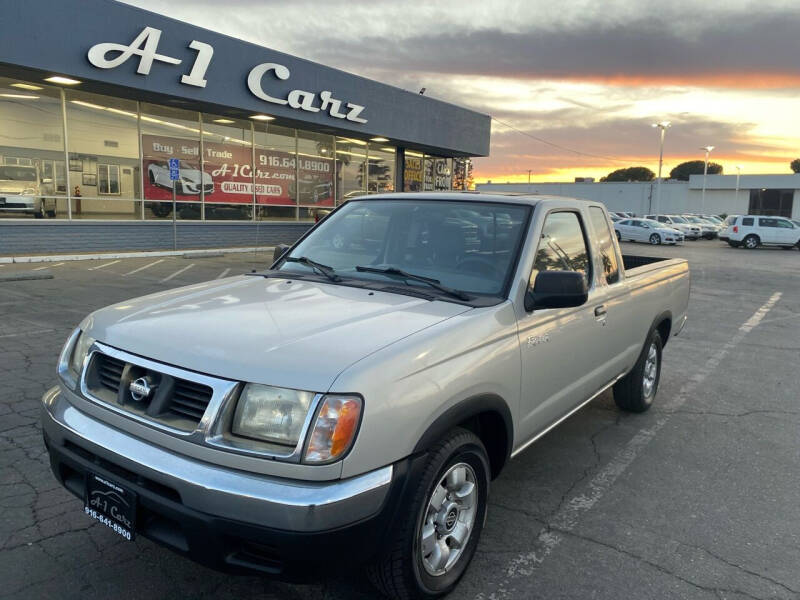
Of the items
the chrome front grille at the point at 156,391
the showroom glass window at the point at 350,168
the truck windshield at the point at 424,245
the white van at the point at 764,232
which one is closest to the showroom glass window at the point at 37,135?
the showroom glass window at the point at 350,168

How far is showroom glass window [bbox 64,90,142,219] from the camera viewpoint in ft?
52.6

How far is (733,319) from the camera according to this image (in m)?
10.4

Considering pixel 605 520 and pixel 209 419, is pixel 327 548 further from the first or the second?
pixel 605 520

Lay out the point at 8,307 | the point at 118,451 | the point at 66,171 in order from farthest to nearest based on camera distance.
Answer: the point at 66,171, the point at 8,307, the point at 118,451

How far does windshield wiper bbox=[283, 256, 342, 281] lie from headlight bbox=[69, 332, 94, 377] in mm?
1302

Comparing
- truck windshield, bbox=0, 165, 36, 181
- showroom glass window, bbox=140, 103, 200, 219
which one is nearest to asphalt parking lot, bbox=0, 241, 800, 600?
truck windshield, bbox=0, 165, 36, 181

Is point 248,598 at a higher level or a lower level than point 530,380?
lower

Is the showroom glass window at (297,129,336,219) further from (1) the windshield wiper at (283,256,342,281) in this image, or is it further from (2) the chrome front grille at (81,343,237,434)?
(2) the chrome front grille at (81,343,237,434)

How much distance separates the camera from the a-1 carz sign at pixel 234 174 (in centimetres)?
1795

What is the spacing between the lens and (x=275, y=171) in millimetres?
21500

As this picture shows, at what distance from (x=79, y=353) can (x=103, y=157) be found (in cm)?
1585

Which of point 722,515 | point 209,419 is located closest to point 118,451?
point 209,419

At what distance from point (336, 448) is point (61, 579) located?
5.35 feet

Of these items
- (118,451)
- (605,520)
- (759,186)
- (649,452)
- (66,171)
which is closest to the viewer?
(118,451)
